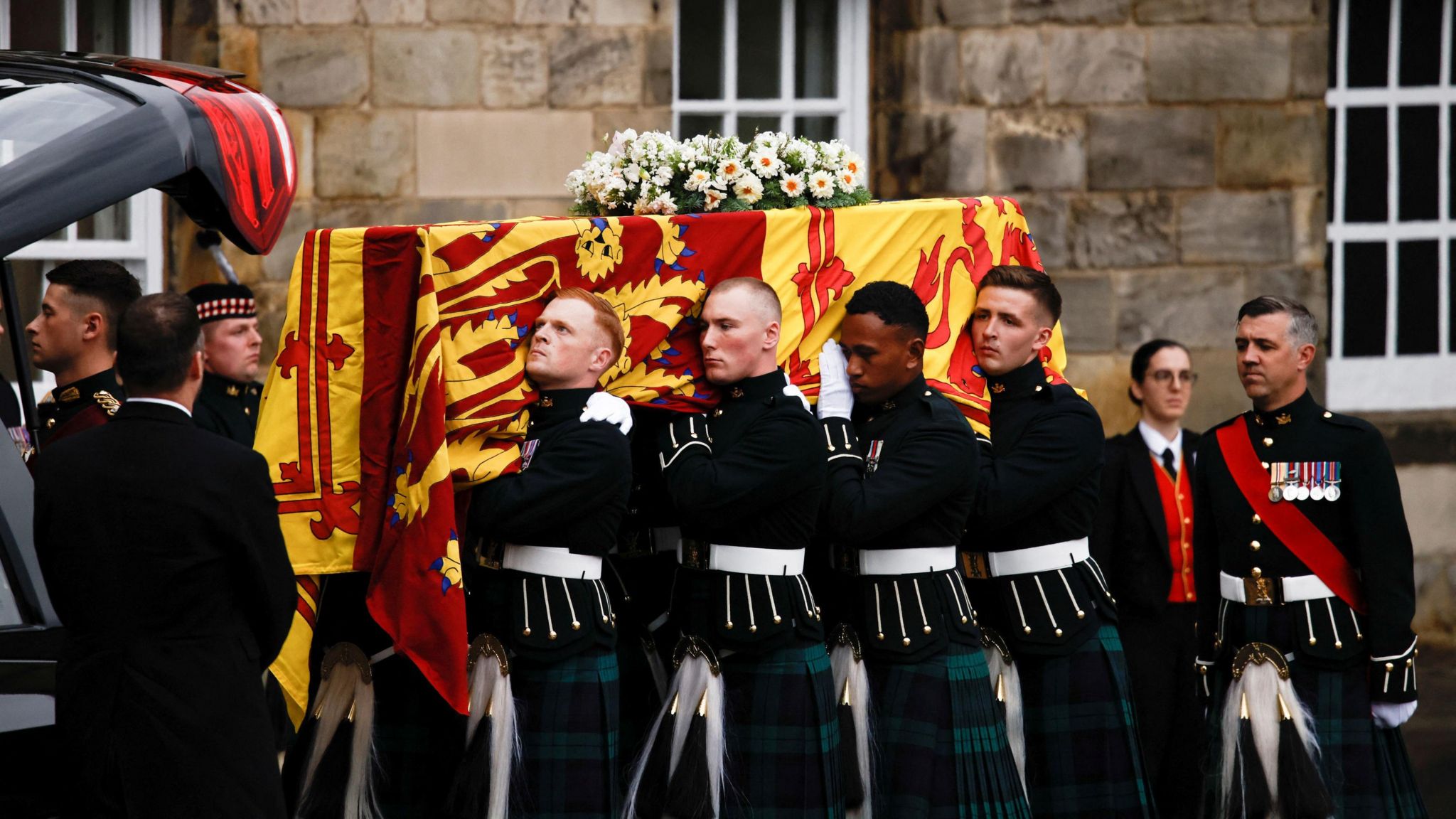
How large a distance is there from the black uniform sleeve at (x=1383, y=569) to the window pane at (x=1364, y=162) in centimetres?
411

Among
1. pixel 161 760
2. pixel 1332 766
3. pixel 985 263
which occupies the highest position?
pixel 985 263

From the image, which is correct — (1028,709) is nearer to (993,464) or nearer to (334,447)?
(993,464)

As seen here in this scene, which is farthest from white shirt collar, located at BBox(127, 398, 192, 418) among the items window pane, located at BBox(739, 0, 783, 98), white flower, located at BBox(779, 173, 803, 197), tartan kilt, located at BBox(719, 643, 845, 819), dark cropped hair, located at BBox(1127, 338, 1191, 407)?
window pane, located at BBox(739, 0, 783, 98)

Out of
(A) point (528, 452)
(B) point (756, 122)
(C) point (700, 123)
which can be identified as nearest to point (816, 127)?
(B) point (756, 122)

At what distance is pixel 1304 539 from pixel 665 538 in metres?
1.82

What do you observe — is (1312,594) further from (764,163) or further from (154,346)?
(154,346)

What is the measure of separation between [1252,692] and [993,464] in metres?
0.97

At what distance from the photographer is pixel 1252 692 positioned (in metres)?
5.12

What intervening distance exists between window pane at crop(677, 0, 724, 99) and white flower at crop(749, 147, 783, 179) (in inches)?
126

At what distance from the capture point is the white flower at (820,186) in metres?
5.25

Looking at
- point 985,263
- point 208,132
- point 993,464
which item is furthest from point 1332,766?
point 208,132

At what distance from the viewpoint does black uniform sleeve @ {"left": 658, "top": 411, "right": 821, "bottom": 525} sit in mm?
4688

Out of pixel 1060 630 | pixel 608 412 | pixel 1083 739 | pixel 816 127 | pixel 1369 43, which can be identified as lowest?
pixel 1083 739

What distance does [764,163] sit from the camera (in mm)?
5219
